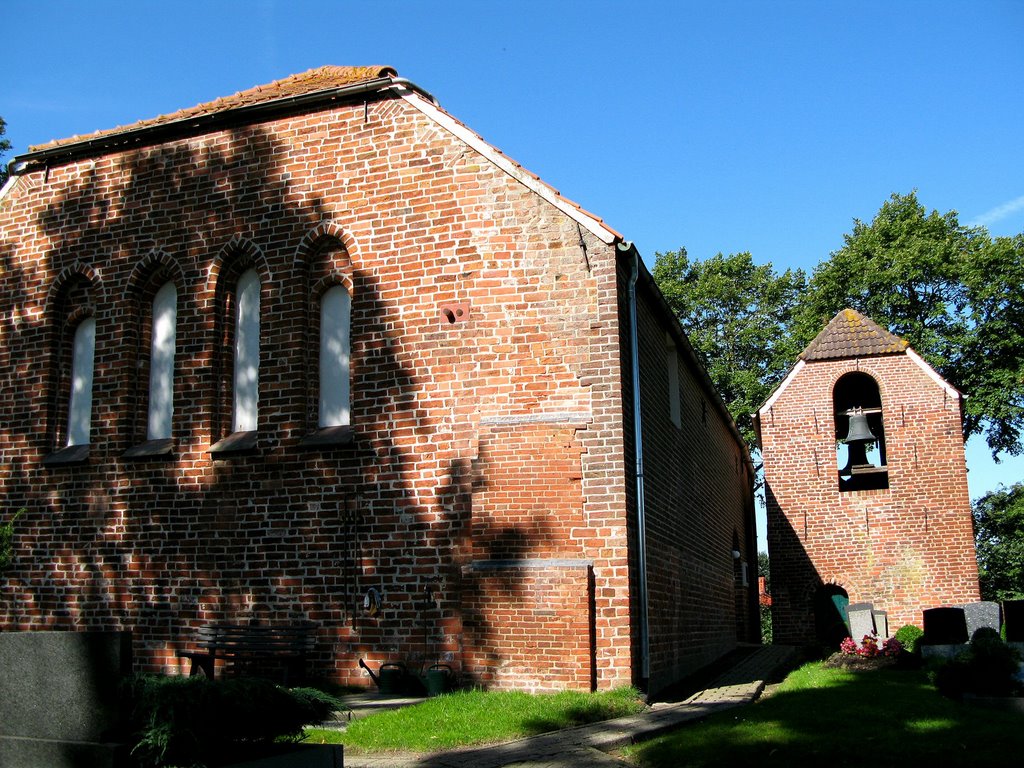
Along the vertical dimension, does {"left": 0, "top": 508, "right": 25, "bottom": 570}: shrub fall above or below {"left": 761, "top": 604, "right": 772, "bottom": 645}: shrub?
above

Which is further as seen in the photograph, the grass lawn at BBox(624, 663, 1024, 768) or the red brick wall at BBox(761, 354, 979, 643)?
the red brick wall at BBox(761, 354, 979, 643)

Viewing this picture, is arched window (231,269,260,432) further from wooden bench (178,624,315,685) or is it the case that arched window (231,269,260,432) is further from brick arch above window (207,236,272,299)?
wooden bench (178,624,315,685)

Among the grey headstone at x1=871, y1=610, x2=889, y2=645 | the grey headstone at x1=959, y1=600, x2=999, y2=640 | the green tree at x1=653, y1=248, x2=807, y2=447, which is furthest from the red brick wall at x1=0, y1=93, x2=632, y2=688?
the green tree at x1=653, y1=248, x2=807, y2=447

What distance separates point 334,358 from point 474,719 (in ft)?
18.5

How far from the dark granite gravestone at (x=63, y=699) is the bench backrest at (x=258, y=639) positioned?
17.3ft

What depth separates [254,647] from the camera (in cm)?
1099

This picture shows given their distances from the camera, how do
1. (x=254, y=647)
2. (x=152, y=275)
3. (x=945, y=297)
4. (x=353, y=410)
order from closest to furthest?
(x=254, y=647), (x=353, y=410), (x=152, y=275), (x=945, y=297)

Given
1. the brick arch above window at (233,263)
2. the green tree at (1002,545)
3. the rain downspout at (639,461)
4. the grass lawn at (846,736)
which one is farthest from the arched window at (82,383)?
the green tree at (1002,545)

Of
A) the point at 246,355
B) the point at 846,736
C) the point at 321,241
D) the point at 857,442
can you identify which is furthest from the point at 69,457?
the point at 857,442

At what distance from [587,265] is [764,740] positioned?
5881 mm

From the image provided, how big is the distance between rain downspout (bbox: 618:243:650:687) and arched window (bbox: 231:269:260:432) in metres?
5.26

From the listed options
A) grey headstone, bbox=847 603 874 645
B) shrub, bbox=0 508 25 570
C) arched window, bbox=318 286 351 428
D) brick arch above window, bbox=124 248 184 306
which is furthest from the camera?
grey headstone, bbox=847 603 874 645

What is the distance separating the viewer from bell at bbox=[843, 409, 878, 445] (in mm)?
23375

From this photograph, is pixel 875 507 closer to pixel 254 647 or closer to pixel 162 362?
pixel 254 647
